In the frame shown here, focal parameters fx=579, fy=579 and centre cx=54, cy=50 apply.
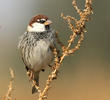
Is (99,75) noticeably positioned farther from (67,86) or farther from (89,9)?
(89,9)

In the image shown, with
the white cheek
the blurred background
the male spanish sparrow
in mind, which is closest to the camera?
the male spanish sparrow

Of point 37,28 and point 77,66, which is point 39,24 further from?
point 77,66

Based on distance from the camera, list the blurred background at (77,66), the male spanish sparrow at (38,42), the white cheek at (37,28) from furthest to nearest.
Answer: the blurred background at (77,66) < the white cheek at (37,28) < the male spanish sparrow at (38,42)

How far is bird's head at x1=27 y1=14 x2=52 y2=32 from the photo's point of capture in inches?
192

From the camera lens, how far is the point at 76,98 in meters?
7.74

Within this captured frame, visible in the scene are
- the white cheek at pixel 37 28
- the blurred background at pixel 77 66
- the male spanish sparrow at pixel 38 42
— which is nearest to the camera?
the male spanish sparrow at pixel 38 42

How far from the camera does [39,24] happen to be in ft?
16.3

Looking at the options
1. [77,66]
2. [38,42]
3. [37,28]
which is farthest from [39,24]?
[77,66]

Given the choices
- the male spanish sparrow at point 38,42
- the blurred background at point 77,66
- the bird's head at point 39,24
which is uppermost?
the bird's head at point 39,24

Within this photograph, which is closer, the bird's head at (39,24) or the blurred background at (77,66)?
the bird's head at (39,24)

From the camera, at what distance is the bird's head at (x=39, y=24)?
4883 mm

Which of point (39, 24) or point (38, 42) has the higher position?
point (39, 24)

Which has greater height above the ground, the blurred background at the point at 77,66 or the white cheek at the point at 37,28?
the white cheek at the point at 37,28

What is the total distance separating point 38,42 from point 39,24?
181 mm
